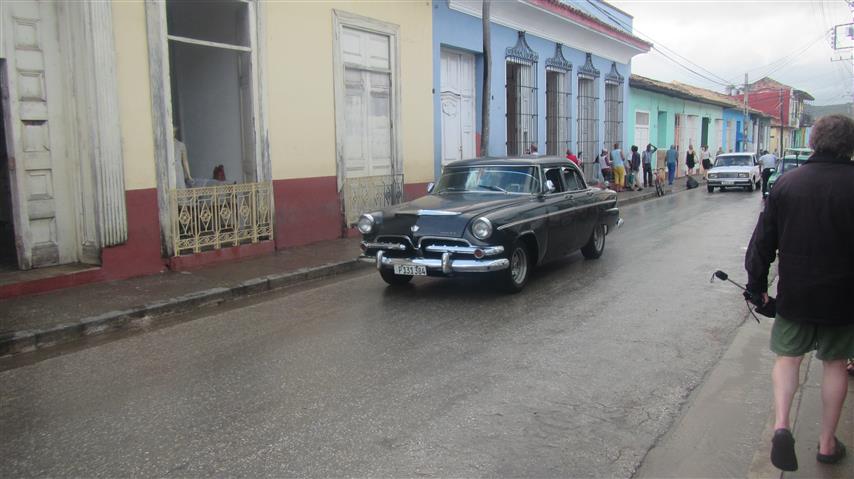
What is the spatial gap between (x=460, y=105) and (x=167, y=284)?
386 inches

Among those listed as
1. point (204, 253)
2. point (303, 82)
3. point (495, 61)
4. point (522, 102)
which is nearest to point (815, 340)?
point (204, 253)

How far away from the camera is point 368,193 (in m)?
13.0

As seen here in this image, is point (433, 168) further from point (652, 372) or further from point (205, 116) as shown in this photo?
point (652, 372)

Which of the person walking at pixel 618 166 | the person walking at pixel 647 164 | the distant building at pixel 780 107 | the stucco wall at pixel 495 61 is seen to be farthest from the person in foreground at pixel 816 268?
the distant building at pixel 780 107

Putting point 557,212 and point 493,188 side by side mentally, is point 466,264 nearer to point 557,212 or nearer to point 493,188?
point 493,188

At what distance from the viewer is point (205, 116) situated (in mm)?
12008

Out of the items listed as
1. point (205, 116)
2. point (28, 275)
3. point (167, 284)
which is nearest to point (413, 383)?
point (167, 284)

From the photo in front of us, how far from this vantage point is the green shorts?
3348 millimetres

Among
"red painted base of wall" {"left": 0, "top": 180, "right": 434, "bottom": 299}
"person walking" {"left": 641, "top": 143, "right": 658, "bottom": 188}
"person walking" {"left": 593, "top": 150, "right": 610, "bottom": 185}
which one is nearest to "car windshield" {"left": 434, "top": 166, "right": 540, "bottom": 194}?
"red painted base of wall" {"left": 0, "top": 180, "right": 434, "bottom": 299}

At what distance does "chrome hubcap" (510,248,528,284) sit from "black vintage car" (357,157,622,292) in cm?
1

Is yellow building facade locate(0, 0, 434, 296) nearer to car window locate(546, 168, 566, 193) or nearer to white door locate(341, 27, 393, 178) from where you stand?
white door locate(341, 27, 393, 178)

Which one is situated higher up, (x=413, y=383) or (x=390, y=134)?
(x=390, y=134)

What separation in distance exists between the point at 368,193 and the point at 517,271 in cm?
581

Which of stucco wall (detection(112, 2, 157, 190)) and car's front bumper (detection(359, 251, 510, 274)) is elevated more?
stucco wall (detection(112, 2, 157, 190))
